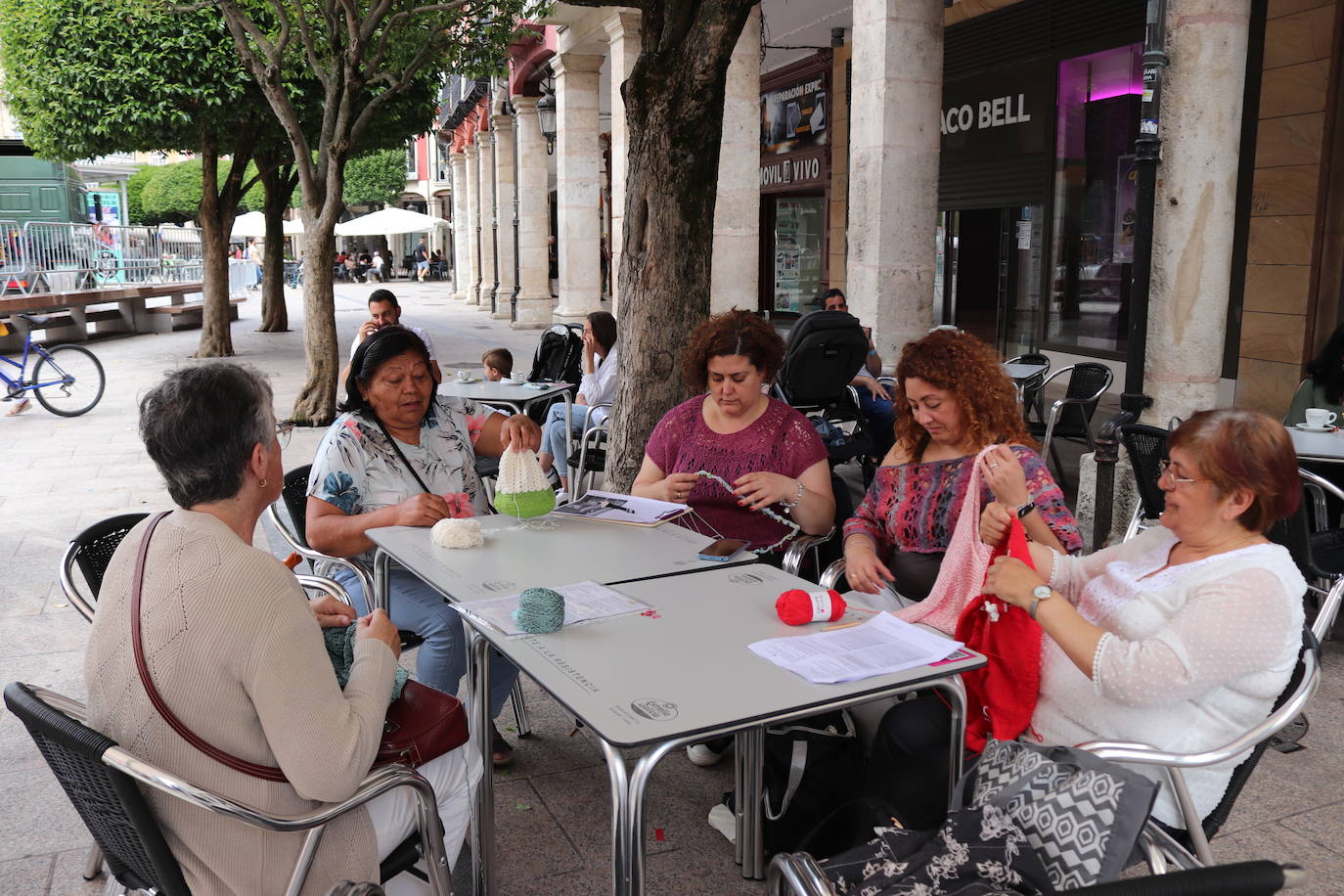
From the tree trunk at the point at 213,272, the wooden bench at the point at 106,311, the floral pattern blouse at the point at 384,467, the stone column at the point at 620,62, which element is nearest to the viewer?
the floral pattern blouse at the point at 384,467

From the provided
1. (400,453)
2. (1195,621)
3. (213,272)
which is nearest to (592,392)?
(400,453)

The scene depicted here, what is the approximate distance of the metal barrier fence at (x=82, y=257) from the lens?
774 inches

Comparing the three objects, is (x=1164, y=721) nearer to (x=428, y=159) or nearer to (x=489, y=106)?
(x=489, y=106)

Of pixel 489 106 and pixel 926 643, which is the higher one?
pixel 489 106

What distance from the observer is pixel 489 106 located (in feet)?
87.4

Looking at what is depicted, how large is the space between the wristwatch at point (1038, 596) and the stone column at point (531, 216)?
18935 mm

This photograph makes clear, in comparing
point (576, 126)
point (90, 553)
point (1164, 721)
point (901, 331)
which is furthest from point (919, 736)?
point (576, 126)

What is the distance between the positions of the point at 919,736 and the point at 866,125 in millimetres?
6469

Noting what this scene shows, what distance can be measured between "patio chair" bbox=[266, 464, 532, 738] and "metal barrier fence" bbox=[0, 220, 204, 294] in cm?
1744

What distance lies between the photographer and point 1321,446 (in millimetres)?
4496

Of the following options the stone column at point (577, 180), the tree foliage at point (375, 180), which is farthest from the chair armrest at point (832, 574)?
the tree foliage at point (375, 180)

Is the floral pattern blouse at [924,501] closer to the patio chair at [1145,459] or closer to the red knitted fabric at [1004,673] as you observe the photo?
the red knitted fabric at [1004,673]

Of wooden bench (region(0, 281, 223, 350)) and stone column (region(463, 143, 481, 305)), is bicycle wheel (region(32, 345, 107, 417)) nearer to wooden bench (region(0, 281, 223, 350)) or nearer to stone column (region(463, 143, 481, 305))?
wooden bench (region(0, 281, 223, 350))

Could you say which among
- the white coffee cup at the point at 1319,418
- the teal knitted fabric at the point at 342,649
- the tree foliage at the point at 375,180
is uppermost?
the tree foliage at the point at 375,180
